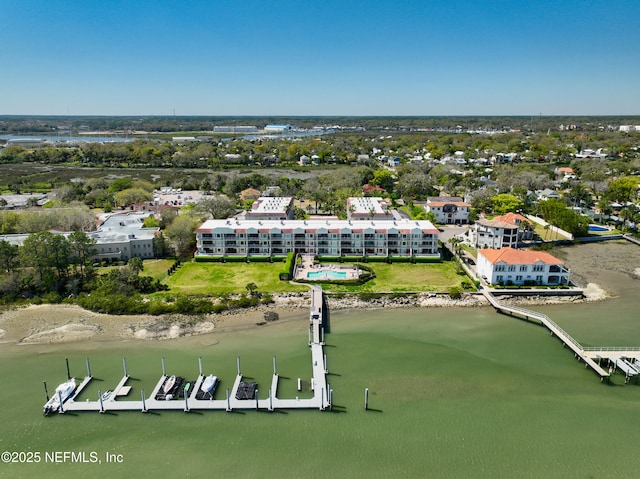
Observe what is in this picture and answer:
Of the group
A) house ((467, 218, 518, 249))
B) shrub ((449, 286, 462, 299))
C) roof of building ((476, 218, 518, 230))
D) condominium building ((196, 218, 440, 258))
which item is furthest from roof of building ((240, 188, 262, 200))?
shrub ((449, 286, 462, 299))

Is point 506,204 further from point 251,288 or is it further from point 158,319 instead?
point 158,319

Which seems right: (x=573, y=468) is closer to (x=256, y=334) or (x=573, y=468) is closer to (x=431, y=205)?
(x=256, y=334)

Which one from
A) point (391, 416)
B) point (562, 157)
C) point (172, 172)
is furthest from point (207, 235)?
point (562, 157)

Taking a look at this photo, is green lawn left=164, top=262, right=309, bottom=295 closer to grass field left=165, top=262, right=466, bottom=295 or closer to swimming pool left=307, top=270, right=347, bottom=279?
grass field left=165, top=262, right=466, bottom=295

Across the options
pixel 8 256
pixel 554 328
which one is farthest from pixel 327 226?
pixel 8 256

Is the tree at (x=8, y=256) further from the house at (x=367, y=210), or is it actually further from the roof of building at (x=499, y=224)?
the roof of building at (x=499, y=224)

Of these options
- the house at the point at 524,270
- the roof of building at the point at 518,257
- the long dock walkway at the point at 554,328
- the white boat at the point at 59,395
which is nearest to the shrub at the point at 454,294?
the long dock walkway at the point at 554,328
